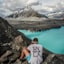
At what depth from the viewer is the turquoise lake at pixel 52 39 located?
6605 millimetres

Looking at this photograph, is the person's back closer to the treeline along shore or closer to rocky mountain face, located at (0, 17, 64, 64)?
rocky mountain face, located at (0, 17, 64, 64)

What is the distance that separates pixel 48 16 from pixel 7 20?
109cm

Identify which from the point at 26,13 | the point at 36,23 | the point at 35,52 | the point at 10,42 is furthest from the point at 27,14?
the point at 35,52

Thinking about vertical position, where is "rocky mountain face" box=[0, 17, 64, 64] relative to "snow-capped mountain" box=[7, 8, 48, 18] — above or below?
A: below

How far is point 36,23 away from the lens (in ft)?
22.5

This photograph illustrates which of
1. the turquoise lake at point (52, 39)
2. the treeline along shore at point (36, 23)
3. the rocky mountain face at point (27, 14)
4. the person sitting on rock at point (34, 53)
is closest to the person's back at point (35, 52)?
the person sitting on rock at point (34, 53)

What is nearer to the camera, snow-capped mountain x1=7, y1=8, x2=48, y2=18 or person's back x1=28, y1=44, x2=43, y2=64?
person's back x1=28, y1=44, x2=43, y2=64

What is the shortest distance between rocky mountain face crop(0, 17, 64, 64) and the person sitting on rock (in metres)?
0.25

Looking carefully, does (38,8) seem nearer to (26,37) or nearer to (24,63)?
(26,37)

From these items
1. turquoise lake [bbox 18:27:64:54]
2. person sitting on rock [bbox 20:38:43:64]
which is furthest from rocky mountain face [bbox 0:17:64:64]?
person sitting on rock [bbox 20:38:43:64]

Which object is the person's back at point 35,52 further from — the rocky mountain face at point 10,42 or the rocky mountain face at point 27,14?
the rocky mountain face at point 27,14

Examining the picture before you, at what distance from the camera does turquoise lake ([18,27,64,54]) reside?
6.61 metres

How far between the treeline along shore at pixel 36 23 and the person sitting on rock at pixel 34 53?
0.72 m

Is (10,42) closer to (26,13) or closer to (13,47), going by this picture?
(13,47)
